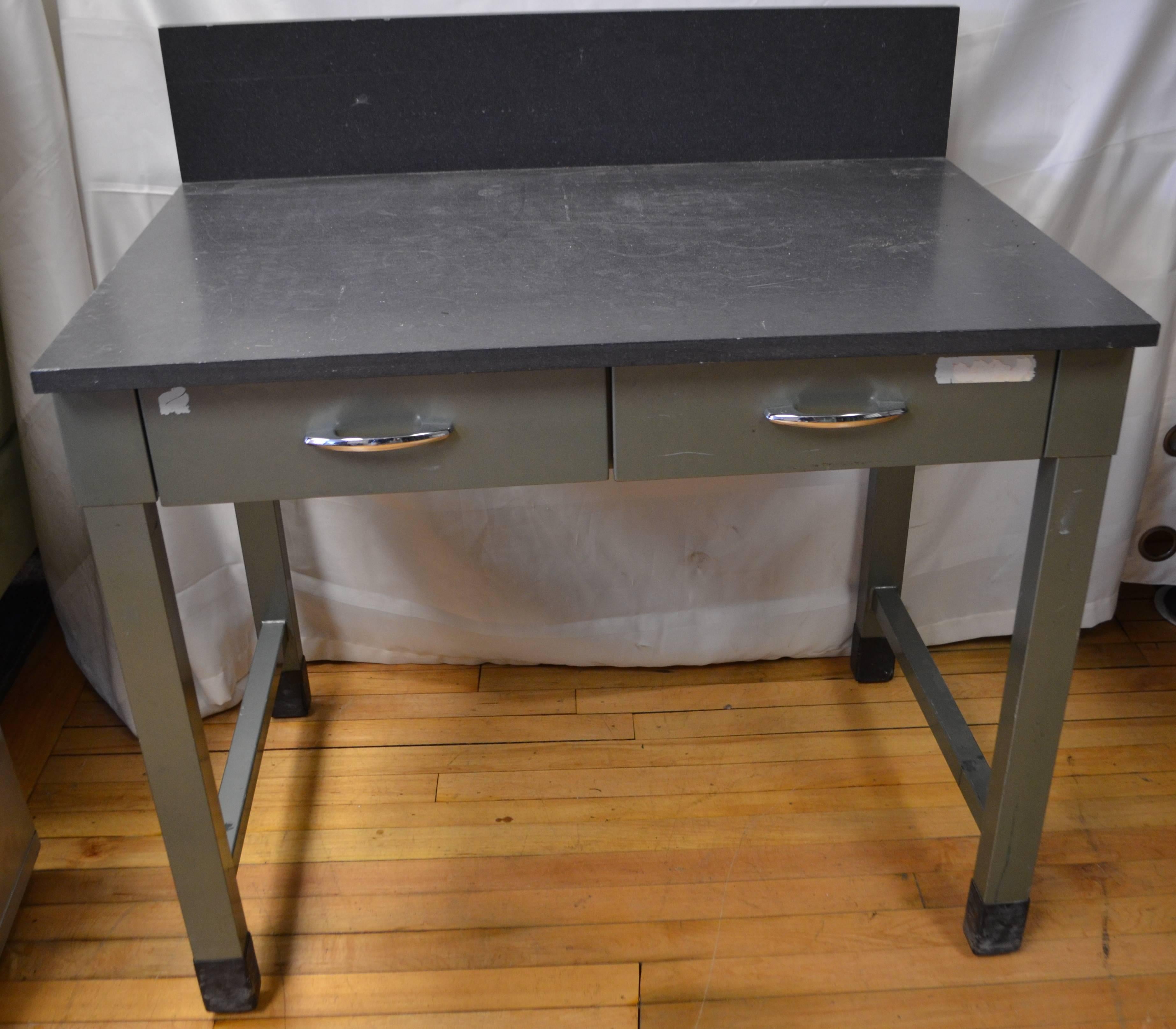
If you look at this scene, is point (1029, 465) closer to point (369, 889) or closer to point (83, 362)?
point (369, 889)

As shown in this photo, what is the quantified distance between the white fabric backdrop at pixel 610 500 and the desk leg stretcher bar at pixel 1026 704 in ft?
1.05

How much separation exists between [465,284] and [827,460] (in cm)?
42

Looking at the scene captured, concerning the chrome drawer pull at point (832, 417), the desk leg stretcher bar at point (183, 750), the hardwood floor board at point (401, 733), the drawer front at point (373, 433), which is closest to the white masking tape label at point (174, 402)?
the drawer front at point (373, 433)

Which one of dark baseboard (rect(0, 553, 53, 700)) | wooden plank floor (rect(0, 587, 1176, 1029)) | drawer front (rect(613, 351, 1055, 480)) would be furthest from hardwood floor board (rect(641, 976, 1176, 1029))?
dark baseboard (rect(0, 553, 53, 700))

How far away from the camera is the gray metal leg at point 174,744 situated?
1158 millimetres

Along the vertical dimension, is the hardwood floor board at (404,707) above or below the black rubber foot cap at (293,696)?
below

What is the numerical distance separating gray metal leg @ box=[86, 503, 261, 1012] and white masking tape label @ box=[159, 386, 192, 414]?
11 centimetres

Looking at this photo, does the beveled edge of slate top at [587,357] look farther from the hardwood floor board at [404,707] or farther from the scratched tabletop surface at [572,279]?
the hardwood floor board at [404,707]

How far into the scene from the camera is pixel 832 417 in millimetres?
1128

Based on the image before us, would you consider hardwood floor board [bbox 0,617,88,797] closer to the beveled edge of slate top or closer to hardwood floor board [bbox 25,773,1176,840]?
hardwood floor board [bbox 25,773,1176,840]

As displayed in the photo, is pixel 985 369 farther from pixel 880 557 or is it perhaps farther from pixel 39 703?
pixel 39 703

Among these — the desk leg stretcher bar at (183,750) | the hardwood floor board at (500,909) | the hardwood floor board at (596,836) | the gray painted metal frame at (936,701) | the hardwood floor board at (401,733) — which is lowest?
the hardwood floor board at (401,733)

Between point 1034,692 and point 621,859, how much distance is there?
634 mm

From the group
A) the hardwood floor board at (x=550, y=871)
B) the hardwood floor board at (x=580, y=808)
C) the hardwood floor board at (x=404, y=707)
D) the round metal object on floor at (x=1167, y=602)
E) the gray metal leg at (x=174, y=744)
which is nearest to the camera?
the gray metal leg at (x=174, y=744)
